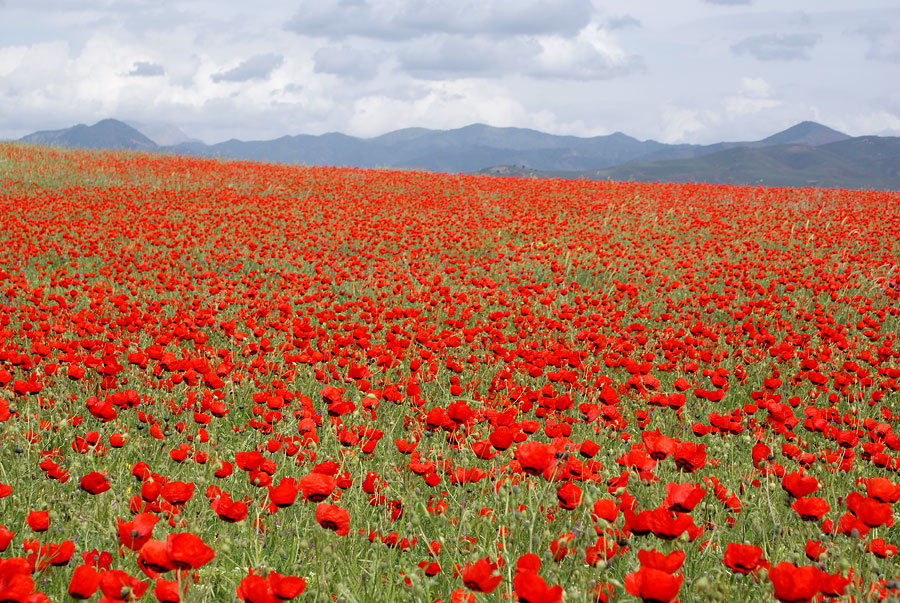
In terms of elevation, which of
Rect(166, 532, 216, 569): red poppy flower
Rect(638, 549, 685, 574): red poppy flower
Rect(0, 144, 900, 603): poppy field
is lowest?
Rect(0, 144, 900, 603): poppy field

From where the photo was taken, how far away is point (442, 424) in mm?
2490

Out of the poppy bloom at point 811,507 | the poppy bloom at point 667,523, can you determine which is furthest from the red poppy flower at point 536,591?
the poppy bloom at point 811,507

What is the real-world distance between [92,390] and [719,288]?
7.18 meters

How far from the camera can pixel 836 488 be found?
11.0ft

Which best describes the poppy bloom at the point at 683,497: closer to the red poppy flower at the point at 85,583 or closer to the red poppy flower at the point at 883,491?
the red poppy flower at the point at 883,491

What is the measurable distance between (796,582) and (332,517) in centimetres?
109

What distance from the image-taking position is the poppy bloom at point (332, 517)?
175 cm

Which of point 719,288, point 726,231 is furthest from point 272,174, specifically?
point 719,288

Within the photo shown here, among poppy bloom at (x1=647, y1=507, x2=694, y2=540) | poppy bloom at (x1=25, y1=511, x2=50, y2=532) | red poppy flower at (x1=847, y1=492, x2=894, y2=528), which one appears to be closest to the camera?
poppy bloom at (x1=647, y1=507, x2=694, y2=540)

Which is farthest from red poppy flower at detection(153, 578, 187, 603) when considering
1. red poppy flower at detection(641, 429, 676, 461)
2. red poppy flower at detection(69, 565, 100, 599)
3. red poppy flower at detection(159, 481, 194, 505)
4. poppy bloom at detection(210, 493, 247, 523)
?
red poppy flower at detection(641, 429, 676, 461)

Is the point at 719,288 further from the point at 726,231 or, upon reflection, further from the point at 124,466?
the point at 124,466

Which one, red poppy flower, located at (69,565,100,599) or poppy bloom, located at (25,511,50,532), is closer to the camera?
red poppy flower, located at (69,565,100,599)

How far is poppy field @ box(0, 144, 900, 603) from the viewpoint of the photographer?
186cm

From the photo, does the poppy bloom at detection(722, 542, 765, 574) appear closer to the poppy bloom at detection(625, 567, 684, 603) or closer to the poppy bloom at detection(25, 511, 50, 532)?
the poppy bloom at detection(625, 567, 684, 603)
